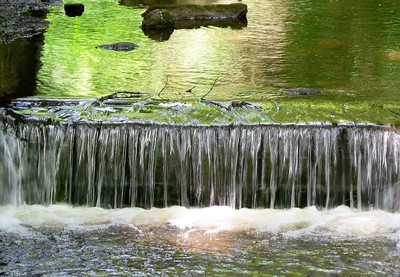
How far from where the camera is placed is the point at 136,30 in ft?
52.6

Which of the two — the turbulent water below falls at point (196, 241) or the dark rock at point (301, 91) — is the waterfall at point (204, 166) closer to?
the turbulent water below falls at point (196, 241)

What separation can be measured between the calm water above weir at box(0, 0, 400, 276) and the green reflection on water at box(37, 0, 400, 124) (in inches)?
2.3

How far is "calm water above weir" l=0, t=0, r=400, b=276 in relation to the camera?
26.4 feet

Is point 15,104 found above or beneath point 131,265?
above

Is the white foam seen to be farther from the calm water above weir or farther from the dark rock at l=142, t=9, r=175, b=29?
the dark rock at l=142, t=9, r=175, b=29

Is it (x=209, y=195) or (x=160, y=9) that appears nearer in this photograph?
(x=209, y=195)

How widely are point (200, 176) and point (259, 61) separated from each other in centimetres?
386

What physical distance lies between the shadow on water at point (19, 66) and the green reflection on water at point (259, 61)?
172mm

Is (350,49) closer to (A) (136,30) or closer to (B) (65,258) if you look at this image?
(A) (136,30)

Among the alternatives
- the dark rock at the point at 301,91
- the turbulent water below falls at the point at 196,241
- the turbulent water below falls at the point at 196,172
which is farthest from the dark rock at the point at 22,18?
the turbulent water below falls at the point at 196,241

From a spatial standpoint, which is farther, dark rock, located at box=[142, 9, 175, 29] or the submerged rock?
the submerged rock

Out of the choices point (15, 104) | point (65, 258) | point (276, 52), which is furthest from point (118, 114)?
point (276, 52)

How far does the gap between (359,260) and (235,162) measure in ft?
7.26

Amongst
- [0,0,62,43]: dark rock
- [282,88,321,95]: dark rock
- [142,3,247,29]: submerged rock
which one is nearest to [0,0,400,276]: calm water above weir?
[282,88,321,95]: dark rock
